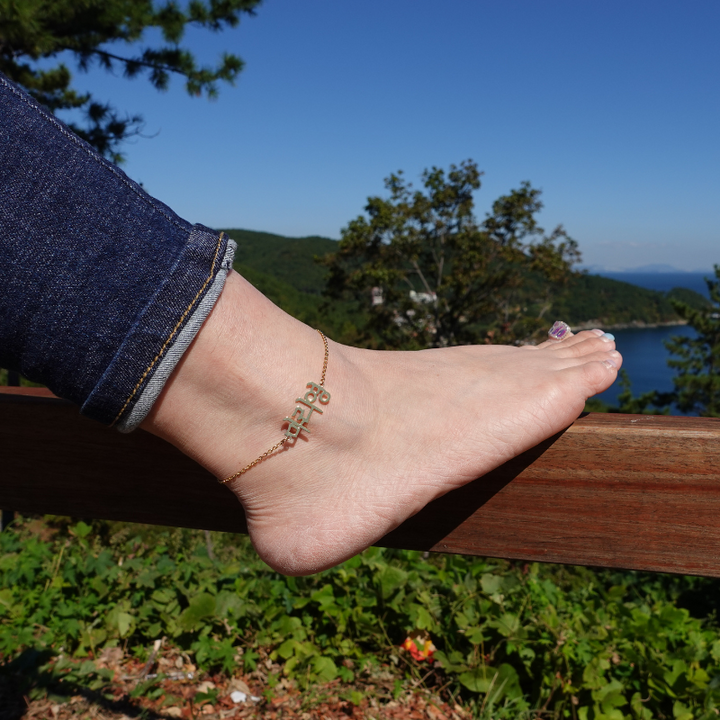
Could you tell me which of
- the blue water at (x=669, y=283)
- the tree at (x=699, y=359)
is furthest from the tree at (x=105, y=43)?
the blue water at (x=669, y=283)

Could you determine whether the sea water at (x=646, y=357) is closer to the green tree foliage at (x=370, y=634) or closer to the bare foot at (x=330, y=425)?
the green tree foliage at (x=370, y=634)

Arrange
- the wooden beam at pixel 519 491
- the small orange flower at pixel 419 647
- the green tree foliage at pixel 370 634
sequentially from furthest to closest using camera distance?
the small orange flower at pixel 419 647
the green tree foliage at pixel 370 634
the wooden beam at pixel 519 491

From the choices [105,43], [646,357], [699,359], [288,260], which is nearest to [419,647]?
[105,43]

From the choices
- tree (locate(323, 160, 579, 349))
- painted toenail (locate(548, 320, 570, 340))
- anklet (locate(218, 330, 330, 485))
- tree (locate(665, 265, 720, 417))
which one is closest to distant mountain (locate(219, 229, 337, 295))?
tree (locate(323, 160, 579, 349))

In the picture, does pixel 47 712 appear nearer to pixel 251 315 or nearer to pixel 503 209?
pixel 251 315

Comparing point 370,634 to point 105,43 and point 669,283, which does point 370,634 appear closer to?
point 105,43

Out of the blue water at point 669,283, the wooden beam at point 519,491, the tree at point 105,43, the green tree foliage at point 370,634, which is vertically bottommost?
the green tree foliage at point 370,634
